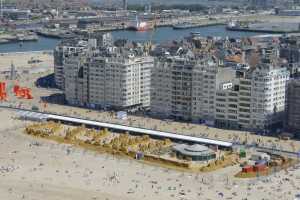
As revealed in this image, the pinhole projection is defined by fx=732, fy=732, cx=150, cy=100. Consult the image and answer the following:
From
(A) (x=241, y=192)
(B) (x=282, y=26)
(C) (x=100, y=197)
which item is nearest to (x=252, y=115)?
(A) (x=241, y=192)

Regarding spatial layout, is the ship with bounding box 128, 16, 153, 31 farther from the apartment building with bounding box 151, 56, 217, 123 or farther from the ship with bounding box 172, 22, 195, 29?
the apartment building with bounding box 151, 56, 217, 123

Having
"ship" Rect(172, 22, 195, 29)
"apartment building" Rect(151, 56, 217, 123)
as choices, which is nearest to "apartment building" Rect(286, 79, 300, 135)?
"apartment building" Rect(151, 56, 217, 123)

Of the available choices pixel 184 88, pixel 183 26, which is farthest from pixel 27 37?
pixel 184 88

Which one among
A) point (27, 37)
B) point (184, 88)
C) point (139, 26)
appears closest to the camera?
point (184, 88)

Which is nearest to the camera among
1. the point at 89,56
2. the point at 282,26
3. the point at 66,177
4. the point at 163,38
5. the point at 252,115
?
the point at 66,177

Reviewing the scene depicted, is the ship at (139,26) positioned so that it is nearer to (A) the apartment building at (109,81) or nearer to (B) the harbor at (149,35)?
(B) the harbor at (149,35)

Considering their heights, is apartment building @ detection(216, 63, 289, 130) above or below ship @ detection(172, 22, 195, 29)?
below

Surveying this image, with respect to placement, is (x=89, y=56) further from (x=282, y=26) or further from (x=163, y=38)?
(x=282, y=26)

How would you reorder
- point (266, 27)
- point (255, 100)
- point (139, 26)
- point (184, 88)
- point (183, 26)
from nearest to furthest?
point (255, 100), point (184, 88), point (266, 27), point (139, 26), point (183, 26)

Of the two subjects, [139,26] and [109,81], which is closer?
[109,81]

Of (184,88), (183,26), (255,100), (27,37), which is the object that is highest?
(183,26)

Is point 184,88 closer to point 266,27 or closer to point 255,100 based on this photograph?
point 255,100
